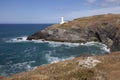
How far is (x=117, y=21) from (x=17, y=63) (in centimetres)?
6224

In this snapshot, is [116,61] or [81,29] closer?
[116,61]

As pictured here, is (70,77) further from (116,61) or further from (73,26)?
(73,26)

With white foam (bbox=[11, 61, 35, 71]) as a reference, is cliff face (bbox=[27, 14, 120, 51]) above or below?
above

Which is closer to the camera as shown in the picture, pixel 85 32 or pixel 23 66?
pixel 23 66

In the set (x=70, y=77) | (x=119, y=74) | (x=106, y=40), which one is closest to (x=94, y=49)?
(x=106, y=40)

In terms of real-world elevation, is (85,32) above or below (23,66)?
above

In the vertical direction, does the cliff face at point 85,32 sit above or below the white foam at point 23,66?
above

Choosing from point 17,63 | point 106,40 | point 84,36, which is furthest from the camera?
point 84,36

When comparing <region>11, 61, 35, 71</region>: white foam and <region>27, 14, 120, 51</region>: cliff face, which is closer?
<region>11, 61, 35, 71</region>: white foam

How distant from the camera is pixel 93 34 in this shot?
373 ft

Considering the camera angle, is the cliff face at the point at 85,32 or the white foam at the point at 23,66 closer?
the white foam at the point at 23,66

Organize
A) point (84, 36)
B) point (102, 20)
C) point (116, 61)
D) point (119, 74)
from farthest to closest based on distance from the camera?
point (102, 20) < point (84, 36) < point (116, 61) < point (119, 74)

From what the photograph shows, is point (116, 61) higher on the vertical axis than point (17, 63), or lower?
higher

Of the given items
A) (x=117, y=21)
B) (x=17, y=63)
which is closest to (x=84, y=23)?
(x=117, y=21)
